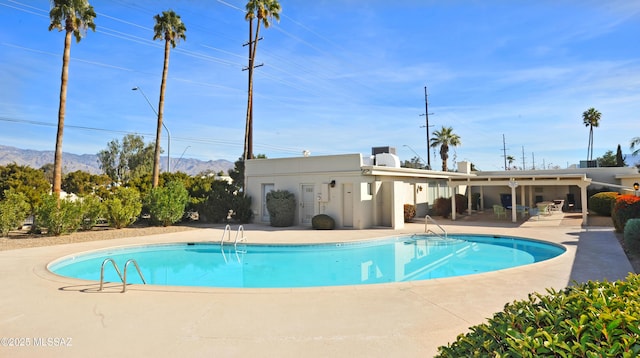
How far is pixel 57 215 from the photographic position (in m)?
14.6

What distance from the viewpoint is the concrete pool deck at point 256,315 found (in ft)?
14.4

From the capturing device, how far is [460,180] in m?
21.6

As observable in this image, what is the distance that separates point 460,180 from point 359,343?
19.0m

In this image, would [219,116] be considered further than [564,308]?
Yes

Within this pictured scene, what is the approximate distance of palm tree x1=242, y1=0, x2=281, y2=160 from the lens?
83.1 ft

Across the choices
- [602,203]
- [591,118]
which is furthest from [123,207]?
[591,118]

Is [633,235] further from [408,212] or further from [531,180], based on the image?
[408,212]

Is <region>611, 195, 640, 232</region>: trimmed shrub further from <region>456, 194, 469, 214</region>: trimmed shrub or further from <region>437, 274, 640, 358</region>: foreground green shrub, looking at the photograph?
<region>437, 274, 640, 358</region>: foreground green shrub

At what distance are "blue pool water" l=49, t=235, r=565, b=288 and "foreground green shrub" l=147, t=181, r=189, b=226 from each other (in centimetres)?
507

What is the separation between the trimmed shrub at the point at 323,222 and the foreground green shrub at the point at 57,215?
409 inches

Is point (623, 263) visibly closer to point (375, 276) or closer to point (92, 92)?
point (375, 276)

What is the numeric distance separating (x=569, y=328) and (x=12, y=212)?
18.4 m

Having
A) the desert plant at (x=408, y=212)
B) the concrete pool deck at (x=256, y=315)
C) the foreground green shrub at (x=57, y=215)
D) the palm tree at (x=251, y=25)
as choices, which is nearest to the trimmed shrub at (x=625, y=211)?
the concrete pool deck at (x=256, y=315)

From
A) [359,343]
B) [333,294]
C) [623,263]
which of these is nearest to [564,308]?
[359,343]
